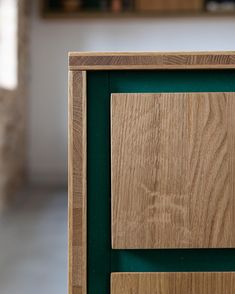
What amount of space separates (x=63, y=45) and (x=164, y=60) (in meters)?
3.40

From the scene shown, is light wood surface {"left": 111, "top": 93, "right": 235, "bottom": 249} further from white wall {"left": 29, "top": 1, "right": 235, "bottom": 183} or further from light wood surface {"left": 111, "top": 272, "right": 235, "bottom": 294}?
white wall {"left": 29, "top": 1, "right": 235, "bottom": 183}

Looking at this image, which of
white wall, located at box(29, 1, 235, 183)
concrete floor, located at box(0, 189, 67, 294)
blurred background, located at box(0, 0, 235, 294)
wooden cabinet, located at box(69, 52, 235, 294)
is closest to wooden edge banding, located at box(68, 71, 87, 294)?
wooden cabinet, located at box(69, 52, 235, 294)

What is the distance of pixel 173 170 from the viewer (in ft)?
3.48

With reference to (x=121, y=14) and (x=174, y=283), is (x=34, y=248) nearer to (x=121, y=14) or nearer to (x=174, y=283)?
(x=174, y=283)

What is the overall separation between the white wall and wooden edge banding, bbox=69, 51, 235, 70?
129 inches

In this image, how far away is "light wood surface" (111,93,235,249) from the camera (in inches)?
41.6

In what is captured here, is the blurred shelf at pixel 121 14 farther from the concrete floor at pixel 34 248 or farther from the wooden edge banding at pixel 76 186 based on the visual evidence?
the wooden edge banding at pixel 76 186

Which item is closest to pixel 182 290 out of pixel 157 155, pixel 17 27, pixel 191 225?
pixel 191 225

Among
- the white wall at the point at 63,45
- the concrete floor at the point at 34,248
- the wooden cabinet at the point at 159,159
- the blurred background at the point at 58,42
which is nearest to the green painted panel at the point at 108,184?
the wooden cabinet at the point at 159,159

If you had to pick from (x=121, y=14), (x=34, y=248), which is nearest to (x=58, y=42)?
(x=121, y=14)

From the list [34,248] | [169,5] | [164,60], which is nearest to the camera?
[164,60]

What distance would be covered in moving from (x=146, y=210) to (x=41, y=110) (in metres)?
3.43

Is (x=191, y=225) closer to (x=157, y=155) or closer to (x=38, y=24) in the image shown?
(x=157, y=155)

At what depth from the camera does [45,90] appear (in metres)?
4.36
